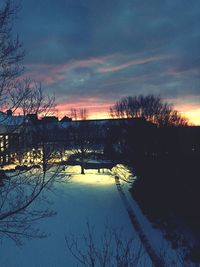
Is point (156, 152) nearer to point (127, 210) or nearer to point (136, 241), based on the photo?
point (127, 210)

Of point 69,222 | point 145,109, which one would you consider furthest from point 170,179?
point 145,109

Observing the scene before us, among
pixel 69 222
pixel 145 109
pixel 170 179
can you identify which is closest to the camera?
pixel 170 179

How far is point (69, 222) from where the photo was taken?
58.0 feet

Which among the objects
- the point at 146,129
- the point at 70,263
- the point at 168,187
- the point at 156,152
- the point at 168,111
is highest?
the point at 168,111

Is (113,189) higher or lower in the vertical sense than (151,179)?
lower

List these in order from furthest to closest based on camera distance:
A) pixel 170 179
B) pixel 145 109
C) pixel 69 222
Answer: pixel 145 109, pixel 69 222, pixel 170 179

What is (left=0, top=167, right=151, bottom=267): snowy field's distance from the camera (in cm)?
1295

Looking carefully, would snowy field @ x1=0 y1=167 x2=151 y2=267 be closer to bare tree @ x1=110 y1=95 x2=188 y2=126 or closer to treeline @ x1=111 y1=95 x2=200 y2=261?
treeline @ x1=111 y1=95 x2=200 y2=261

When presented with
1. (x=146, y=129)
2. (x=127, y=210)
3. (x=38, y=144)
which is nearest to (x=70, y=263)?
(x=38, y=144)

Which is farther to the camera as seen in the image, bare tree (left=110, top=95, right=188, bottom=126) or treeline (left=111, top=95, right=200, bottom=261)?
bare tree (left=110, top=95, right=188, bottom=126)

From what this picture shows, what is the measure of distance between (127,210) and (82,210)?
298 cm

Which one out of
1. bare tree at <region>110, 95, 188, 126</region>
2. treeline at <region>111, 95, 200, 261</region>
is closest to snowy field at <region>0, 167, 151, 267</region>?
treeline at <region>111, 95, 200, 261</region>

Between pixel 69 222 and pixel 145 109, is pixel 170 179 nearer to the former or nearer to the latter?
pixel 69 222

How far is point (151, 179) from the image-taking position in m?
19.6
